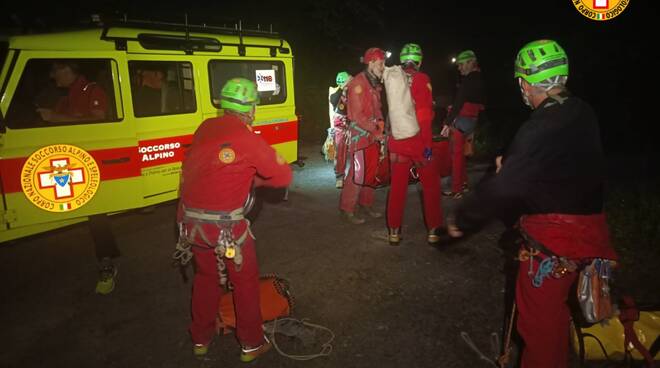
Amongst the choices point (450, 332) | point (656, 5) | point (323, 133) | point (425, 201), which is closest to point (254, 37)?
point (425, 201)

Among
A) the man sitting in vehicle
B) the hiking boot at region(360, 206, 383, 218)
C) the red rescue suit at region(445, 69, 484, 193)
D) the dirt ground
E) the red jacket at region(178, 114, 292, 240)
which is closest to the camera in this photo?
the red jacket at region(178, 114, 292, 240)

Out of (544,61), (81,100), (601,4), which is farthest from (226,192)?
(601,4)

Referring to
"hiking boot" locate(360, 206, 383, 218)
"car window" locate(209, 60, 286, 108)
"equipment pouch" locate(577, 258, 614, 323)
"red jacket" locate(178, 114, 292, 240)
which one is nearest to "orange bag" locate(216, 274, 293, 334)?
"red jacket" locate(178, 114, 292, 240)

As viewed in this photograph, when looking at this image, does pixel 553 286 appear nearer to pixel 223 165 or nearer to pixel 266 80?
pixel 223 165

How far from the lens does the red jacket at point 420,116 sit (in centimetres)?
512

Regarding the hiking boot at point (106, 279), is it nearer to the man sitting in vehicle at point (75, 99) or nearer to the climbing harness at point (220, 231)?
the man sitting in vehicle at point (75, 99)

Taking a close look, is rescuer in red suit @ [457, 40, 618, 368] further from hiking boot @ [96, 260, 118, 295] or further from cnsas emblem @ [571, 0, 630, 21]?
cnsas emblem @ [571, 0, 630, 21]

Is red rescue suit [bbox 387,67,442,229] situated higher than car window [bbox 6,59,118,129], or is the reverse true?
car window [bbox 6,59,118,129]

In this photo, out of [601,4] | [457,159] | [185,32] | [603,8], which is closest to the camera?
[185,32]

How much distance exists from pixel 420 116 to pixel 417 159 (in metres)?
0.53

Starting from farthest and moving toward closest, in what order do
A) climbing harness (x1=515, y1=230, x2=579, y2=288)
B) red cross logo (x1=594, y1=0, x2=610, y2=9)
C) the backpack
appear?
red cross logo (x1=594, y1=0, x2=610, y2=9)
the backpack
climbing harness (x1=515, y1=230, x2=579, y2=288)

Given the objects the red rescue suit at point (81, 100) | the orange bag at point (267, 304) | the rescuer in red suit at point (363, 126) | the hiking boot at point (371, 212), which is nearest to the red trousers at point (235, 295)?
the orange bag at point (267, 304)

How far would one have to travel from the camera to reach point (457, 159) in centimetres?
731

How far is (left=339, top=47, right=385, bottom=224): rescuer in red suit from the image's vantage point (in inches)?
233
